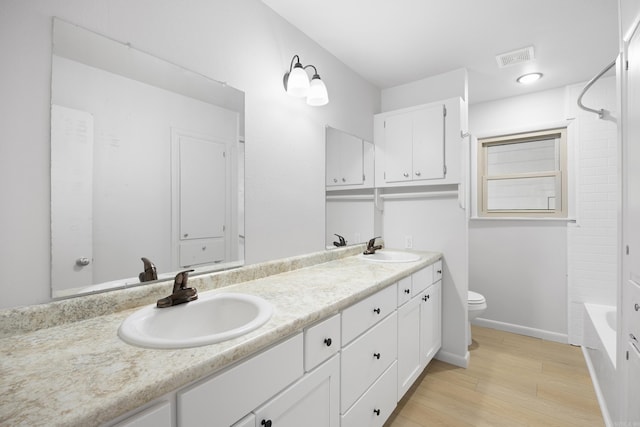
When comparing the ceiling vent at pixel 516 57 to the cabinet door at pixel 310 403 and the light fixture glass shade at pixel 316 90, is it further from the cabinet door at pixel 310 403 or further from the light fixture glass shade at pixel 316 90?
the cabinet door at pixel 310 403

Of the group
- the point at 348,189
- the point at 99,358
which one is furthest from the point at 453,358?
the point at 99,358

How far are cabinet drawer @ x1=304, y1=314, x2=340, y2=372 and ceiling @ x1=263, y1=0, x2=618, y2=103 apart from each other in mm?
1752

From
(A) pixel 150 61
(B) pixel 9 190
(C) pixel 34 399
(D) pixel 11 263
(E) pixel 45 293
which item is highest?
(A) pixel 150 61

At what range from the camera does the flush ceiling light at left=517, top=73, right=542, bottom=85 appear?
2521mm

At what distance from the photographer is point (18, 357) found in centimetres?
73

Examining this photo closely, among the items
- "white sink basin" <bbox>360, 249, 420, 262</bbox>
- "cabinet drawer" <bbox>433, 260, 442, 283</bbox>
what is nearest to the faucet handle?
"white sink basin" <bbox>360, 249, 420, 262</bbox>

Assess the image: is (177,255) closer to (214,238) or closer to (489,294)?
(214,238)

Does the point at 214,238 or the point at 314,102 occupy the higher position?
the point at 314,102

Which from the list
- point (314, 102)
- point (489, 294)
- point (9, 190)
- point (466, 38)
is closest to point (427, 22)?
point (466, 38)

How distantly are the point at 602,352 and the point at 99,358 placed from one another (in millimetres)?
2750

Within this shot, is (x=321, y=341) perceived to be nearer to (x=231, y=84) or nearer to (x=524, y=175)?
(x=231, y=84)

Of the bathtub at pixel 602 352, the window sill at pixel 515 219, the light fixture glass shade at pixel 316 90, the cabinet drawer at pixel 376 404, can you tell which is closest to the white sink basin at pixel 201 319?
the cabinet drawer at pixel 376 404

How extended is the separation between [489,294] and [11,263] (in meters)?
3.67

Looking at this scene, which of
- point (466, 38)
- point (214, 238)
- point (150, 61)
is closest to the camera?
point (150, 61)
